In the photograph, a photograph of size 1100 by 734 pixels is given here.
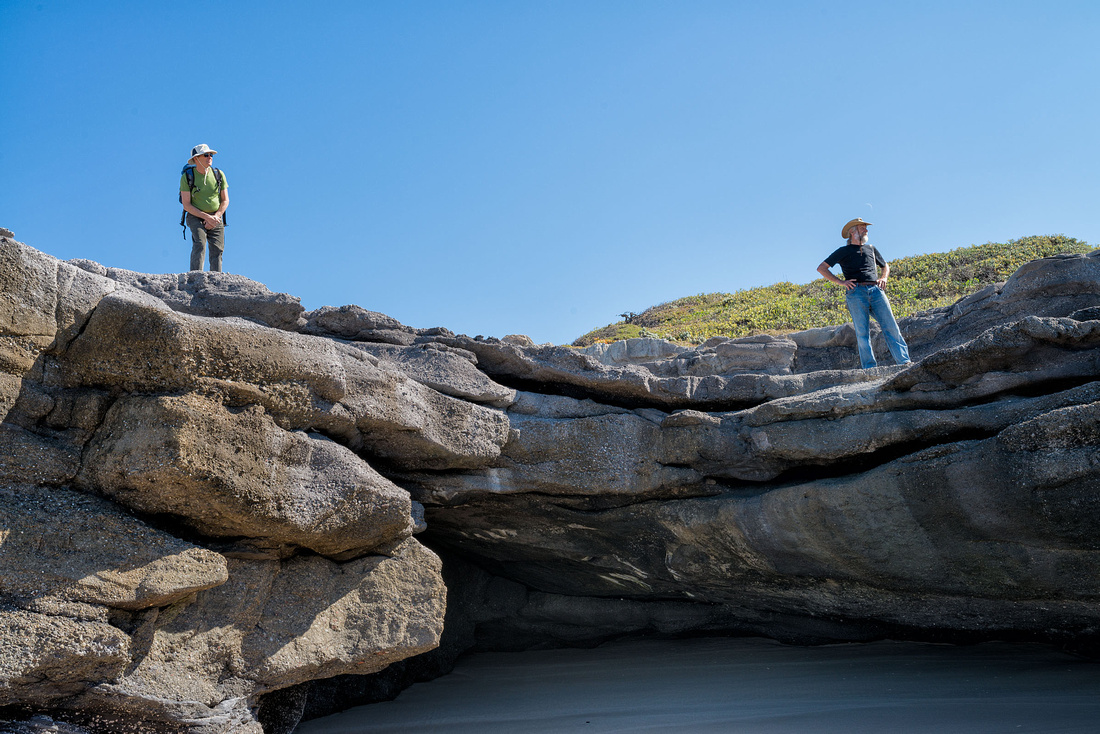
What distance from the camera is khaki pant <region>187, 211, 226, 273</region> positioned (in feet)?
30.7

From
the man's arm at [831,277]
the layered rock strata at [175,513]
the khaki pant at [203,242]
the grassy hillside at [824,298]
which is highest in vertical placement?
the grassy hillside at [824,298]

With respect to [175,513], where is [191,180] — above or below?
above

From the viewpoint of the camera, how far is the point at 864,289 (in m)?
10.1

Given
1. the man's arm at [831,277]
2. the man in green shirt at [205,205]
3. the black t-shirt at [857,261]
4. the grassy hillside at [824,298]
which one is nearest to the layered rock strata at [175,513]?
the man in green shirt at [205,205]

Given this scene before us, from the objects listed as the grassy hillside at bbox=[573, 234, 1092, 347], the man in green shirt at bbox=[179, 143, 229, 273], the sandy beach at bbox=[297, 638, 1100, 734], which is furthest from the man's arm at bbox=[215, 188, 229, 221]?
the grassy hillside at bbox=[573, 234, 1092, 347]

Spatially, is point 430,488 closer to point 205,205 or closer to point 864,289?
point 205,205

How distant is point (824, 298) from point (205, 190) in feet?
Answer: 80.2

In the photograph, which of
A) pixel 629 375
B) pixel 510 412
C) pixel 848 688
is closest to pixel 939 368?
pixel 629 375

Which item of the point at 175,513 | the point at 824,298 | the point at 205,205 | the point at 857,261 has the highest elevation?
the point at 824,298

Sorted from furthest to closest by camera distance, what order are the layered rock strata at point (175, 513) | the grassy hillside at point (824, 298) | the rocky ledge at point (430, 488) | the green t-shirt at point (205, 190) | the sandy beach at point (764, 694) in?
the grassy hillside at point (824, 298) < the green t-shirt at point (205, 190) < the sandy beach at point (764, 694) < the rocky ledge at point (430, 488) < the layered rock strata at point (175, 513)

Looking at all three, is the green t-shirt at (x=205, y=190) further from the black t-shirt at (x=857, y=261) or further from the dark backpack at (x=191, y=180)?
the black t-shirt at (x=857, y=261)

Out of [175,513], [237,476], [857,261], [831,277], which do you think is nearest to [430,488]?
[237,476]

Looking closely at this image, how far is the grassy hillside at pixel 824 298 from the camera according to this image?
24500mm

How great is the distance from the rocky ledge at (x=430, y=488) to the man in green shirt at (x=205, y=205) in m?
1.51
